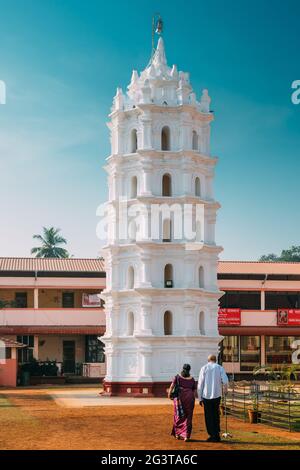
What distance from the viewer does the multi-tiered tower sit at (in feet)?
147

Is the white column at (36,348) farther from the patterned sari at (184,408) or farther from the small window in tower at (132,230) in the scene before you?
the patterned sari at (184,408)

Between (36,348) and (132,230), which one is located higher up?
(132,230)

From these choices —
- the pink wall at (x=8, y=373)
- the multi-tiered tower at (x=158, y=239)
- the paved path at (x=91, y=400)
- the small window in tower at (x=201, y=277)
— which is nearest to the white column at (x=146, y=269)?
the multi-tiered tower at (x=158, y=239)

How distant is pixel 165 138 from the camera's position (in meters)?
47.4

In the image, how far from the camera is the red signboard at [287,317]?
63250 mm

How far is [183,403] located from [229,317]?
1611 inches

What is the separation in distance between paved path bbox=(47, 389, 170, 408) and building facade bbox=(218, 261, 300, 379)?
18.4m

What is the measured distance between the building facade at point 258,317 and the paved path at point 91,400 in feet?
60.3

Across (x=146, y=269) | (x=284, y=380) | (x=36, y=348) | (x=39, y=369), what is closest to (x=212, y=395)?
(x=284, y=380)

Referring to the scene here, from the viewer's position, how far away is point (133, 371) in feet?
147

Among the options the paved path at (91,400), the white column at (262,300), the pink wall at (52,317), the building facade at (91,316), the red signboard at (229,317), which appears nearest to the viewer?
the paved path at (91,400)

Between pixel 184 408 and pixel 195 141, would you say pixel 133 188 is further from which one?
pixel 184 408

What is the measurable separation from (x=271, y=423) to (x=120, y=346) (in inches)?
771
